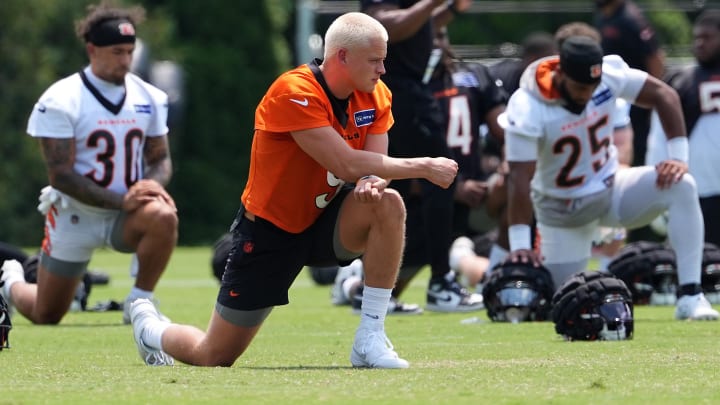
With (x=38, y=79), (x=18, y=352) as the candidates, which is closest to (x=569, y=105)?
(x=18, y=352)

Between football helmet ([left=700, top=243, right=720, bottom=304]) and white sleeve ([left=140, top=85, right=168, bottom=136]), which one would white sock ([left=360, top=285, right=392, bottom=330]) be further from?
football helmet ([left=700, top=243, right=720, bottom=304])

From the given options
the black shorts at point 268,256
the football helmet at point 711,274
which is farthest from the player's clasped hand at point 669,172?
the black shorts at point 268,256

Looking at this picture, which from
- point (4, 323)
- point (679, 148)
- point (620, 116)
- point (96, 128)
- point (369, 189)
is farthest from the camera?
point (620, 116)

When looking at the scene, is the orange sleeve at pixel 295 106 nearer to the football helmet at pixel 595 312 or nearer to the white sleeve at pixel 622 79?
the football helmet at pixel 595 312

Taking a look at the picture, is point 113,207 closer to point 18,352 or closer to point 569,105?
point 18,352

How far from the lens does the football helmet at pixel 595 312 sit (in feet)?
25.2

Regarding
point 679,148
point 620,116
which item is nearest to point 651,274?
point 620,116

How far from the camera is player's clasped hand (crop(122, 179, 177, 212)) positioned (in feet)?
30.7

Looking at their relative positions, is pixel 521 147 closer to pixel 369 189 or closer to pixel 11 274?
pixel 369 189

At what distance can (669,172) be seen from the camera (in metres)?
8.86

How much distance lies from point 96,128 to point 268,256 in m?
3.11

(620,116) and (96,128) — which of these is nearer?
(96,128)

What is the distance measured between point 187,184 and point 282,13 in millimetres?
3463

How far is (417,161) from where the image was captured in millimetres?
6289
